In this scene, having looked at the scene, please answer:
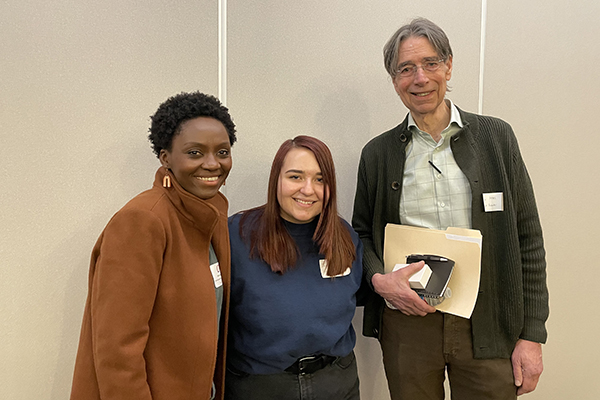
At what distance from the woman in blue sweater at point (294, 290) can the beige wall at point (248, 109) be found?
430 mm

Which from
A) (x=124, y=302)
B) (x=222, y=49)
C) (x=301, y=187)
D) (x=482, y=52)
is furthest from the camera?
(x=482, y=52)

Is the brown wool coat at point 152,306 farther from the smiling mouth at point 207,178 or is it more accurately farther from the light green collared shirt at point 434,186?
the light green collared shirt at point 434,186

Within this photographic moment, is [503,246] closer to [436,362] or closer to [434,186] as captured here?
[434,186]

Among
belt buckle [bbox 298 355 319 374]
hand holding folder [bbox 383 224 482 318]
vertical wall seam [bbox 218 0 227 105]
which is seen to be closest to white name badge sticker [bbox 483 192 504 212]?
hand holding folder [bbox 383 224 482 318]

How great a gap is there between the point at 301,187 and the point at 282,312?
435 mm

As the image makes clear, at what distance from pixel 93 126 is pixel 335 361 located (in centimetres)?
128

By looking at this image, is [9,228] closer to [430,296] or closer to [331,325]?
[331,325]

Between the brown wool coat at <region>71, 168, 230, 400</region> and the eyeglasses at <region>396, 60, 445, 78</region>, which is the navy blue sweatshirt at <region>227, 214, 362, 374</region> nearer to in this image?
the brown wool coat at <region>71, 168, 230, 400</region>

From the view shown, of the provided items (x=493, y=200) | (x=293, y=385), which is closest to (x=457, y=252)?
(x=493, y=200)

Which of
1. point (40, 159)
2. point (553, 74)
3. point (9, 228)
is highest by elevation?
point (553, 74)

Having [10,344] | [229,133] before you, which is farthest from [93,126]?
[10,344]

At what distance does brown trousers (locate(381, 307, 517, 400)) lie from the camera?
1.48 meters

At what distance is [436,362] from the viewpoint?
1.53 metres

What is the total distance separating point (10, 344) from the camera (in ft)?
4.77
